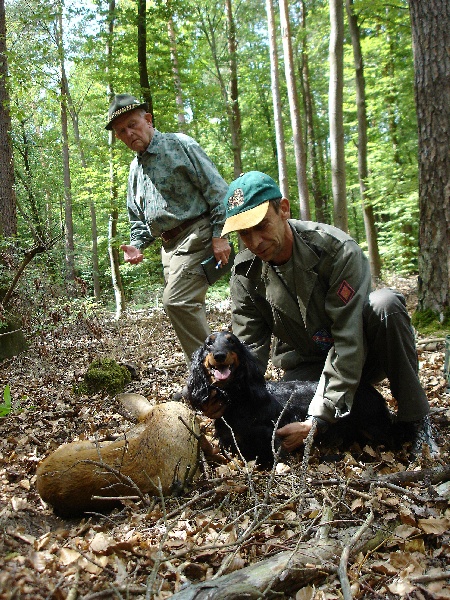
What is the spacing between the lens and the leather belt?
454 cm

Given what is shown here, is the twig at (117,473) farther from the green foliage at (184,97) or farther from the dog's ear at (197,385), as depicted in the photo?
the green foliage at (184,97)

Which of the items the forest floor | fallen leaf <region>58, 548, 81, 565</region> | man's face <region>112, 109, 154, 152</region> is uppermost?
man's face <region>112, 109, 154, 152</region>

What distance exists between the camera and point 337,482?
241 cm

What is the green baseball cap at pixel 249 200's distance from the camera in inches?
107

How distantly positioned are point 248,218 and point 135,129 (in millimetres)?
2222

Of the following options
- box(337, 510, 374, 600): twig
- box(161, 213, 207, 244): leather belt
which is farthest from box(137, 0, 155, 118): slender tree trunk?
box(337, 510, 374, 600): twig

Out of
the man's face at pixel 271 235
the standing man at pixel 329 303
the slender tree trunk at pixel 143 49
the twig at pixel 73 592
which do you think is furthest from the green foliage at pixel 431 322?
the slender tree trunk at pixel 143 49

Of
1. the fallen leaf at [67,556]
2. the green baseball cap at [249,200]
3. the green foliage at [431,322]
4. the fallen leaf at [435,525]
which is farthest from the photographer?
the green foliage at [431,322]

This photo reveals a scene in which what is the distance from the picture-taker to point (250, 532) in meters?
2.02

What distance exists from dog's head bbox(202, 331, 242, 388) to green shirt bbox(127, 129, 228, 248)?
5.22ft

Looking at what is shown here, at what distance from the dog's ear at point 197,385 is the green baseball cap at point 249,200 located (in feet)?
2.93

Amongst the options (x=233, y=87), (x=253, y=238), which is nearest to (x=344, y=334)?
(x=253, y=238)

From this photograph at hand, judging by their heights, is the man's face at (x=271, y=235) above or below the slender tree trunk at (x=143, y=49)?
below

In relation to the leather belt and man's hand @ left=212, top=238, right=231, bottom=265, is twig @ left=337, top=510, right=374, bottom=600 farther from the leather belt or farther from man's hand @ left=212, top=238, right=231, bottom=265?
the leather belt
